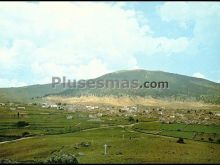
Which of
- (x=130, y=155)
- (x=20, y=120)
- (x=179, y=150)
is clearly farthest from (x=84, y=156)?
(x=20, y=120)

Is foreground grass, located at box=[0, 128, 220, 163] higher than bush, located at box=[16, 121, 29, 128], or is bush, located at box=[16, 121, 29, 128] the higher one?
bush, located at box=[16, 121, 29, 128]

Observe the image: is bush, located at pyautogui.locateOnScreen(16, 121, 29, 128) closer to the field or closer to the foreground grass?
the field

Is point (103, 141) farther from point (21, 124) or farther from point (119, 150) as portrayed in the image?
point (21, 124)

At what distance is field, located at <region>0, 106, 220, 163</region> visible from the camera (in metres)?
87.6

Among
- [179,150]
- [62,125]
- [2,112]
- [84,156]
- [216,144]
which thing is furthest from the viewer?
[2,112]

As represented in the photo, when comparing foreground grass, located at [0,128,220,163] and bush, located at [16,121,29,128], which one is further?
bush, located at [16,121,29,128]

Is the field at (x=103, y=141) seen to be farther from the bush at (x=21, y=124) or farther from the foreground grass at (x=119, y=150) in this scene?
the bush at (x=21, y=124)

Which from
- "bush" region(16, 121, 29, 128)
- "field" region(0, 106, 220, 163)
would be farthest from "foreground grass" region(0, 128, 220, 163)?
"bush" region(16, 121, 29, 128)

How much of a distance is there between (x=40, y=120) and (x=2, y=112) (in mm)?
32818

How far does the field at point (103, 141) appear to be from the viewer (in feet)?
287

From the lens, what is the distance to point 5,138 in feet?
468

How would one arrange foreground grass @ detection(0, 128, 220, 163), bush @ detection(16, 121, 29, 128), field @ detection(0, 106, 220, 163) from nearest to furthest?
foreground grass @ detection(0, 128, 220, 163)
field @ detection(0, 106, 220, 163)
bush @ detection(16, 121, 29, 128)

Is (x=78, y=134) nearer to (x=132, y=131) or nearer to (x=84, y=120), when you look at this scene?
(x=132, y=131)

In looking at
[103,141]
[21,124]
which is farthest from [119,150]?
[21,124]
